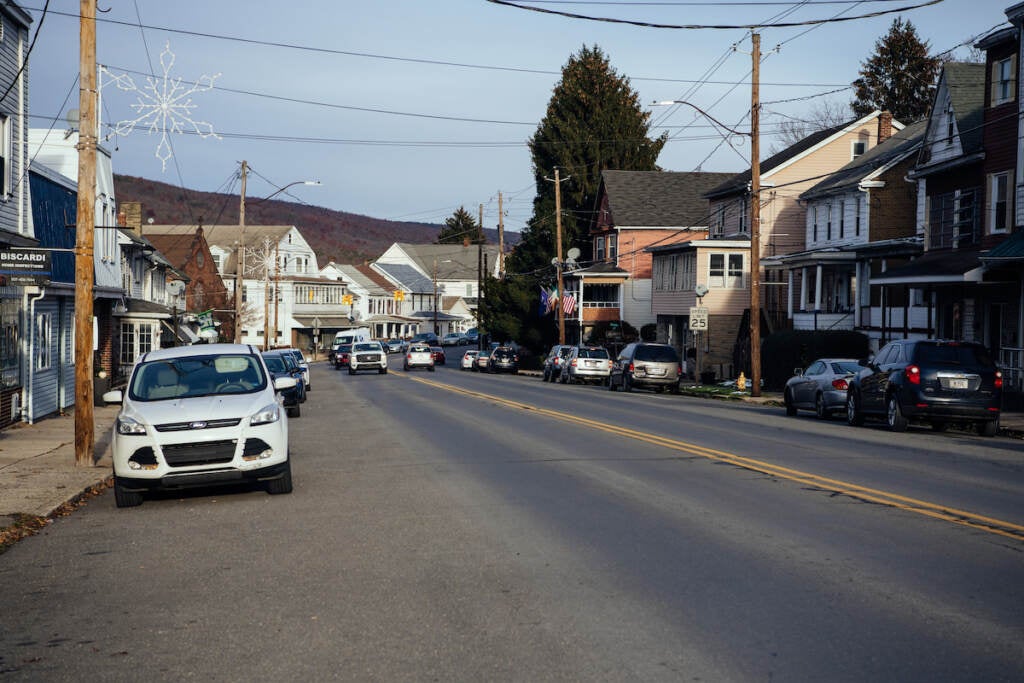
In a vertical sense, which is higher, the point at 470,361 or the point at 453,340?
the point at 453,340

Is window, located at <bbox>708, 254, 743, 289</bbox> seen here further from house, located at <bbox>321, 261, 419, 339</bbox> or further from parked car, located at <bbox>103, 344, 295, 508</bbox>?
house, located at <bbox>321, 261, 419, 339</bbox>

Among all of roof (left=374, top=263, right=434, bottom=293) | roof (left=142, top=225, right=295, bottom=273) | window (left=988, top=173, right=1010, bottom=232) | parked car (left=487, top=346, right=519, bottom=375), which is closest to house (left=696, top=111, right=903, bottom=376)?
parked car (left=487, top=346, right=519, bottom=375)

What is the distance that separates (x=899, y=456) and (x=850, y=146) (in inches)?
1682

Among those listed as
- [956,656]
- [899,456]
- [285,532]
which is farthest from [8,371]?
[956,656]

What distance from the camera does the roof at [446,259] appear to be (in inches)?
5797

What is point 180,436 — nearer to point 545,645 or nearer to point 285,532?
point 285,532

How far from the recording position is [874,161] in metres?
47.8

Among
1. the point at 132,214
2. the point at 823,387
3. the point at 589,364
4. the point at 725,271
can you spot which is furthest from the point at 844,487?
the point at 725,271

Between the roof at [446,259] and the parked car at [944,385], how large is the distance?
411ft

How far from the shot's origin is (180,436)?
1222 centimetres

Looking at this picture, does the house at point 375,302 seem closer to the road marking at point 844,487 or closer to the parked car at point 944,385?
the parked car at point 944,385

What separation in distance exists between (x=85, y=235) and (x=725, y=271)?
139 feet

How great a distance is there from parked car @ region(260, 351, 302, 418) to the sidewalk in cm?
426

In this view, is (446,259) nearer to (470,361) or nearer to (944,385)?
(470,361)
